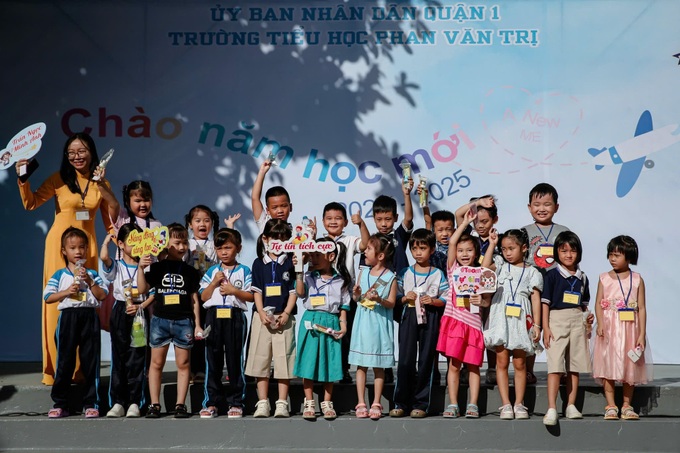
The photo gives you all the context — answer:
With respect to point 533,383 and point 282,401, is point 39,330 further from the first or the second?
point 533,383

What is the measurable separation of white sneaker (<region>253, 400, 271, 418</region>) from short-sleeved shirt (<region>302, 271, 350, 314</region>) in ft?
2.34

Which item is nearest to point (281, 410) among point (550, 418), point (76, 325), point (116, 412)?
point (116, 412)

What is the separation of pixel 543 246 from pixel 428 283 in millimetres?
962

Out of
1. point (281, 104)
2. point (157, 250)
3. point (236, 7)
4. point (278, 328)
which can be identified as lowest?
point (278, 328)

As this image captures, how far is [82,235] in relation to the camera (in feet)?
24.5

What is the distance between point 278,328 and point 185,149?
2884 mm

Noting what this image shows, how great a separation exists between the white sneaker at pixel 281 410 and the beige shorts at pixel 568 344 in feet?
5.92

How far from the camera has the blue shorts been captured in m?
7.29

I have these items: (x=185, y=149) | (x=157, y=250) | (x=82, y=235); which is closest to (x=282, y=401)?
(x=157, y=250)

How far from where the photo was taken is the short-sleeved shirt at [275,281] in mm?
7297

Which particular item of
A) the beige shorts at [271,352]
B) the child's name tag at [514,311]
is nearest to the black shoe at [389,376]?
the beige shorts at [271,352]

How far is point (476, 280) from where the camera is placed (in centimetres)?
719

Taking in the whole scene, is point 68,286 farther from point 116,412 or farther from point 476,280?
point 476,280

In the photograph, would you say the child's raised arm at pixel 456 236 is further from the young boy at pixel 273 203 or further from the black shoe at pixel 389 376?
the young boy at pixel 273 203
